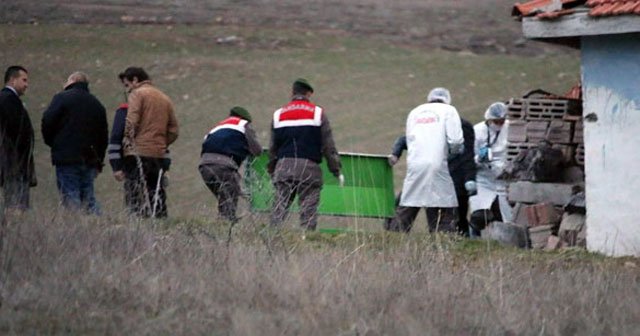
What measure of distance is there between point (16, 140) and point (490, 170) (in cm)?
533

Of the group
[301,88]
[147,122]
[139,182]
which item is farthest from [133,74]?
[301,88]

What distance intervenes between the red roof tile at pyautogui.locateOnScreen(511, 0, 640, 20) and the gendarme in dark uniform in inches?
89.4

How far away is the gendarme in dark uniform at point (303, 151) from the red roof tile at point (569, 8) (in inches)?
89.4

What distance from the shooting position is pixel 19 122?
555 inches

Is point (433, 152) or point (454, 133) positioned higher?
point (454, 133)

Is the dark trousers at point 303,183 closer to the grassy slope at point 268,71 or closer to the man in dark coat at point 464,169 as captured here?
the man in dark coat at point 464,169

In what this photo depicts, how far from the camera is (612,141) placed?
13750 mm

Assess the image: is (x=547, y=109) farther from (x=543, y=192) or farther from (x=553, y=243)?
(x=553, y=243)

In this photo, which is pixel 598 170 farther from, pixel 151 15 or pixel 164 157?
pixel 151 15

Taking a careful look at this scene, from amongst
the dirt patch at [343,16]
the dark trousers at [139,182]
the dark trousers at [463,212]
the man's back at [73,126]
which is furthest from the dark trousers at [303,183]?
the dirt patch at [343,16]

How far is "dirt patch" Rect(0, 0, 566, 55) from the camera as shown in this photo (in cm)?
3678

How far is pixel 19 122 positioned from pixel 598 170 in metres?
5.64

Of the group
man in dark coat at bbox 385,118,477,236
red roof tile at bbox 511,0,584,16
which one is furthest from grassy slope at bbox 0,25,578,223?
red roof tile at bbox 511,0,584,16

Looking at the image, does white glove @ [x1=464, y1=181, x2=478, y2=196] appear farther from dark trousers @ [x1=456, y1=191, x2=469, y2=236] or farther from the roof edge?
the roof edge
